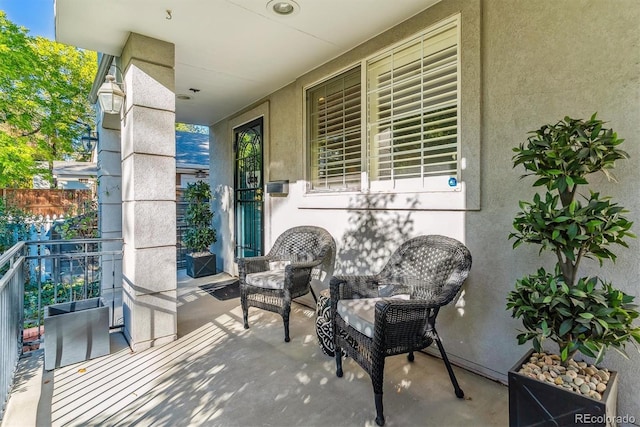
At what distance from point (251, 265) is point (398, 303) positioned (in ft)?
7.03

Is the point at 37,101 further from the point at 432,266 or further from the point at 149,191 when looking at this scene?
the point at 432,266

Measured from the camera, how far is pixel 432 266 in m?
2.54

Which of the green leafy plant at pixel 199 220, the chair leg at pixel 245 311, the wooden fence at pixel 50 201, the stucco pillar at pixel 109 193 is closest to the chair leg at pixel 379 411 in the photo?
the chair leg at pixel 245 311

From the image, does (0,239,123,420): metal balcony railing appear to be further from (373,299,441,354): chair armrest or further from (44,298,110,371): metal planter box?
(373,299,441,354): chair armrest

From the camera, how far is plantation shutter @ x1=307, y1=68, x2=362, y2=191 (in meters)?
Result: 3.57

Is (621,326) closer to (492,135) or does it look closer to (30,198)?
(492,135)

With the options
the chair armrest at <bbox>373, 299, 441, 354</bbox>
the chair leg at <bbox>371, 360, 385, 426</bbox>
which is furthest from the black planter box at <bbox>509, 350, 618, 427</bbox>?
the chair leg at <bbox>371, 360, 385, 426</bbox>

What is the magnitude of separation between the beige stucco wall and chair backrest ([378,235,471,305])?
0.18 m

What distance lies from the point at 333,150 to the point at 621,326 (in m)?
3.02

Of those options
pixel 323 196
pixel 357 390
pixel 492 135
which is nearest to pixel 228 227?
pixel 323 196

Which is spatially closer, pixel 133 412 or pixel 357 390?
pixel 133 412

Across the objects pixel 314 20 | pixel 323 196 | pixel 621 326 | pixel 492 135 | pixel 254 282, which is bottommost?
pixel 254 282

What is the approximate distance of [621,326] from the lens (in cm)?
145

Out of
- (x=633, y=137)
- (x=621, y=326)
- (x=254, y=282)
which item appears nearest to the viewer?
(x=621, y=326)
